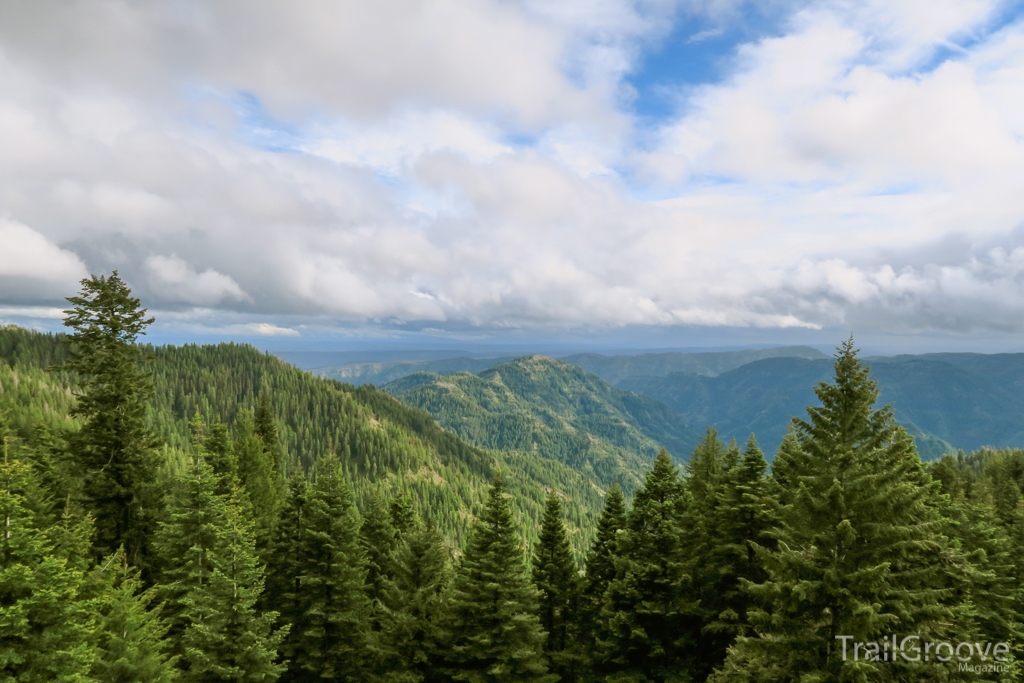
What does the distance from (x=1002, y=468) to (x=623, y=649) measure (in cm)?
10673

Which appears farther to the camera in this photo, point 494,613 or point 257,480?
point 257,480

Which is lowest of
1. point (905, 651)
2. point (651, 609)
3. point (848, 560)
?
point (651, 609)

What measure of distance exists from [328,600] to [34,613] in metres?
17.1

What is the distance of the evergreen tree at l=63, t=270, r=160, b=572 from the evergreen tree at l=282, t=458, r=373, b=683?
8.79 m

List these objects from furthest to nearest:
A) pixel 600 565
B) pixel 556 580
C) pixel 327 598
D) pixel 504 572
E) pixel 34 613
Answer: pixel 556 580 < pixel 600 565 < pixel 327 598 < pixel 504 572 < pixel 34 613

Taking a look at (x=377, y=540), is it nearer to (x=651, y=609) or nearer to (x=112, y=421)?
(x=112, y=421)

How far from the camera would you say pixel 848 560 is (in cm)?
1516

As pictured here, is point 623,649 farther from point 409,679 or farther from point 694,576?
point 409,679

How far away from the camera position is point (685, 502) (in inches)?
1144

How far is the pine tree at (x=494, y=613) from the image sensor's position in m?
24.7

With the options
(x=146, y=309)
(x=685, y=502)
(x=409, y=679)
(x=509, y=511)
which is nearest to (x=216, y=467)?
(x=146, y=309)

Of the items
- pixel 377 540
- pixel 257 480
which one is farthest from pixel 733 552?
pixel 257 480

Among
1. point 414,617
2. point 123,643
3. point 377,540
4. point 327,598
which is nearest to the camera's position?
point 123,643

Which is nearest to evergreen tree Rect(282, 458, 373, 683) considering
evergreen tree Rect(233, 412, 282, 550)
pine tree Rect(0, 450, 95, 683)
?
evergreen tree Rect(233, 412, 282, 550)
